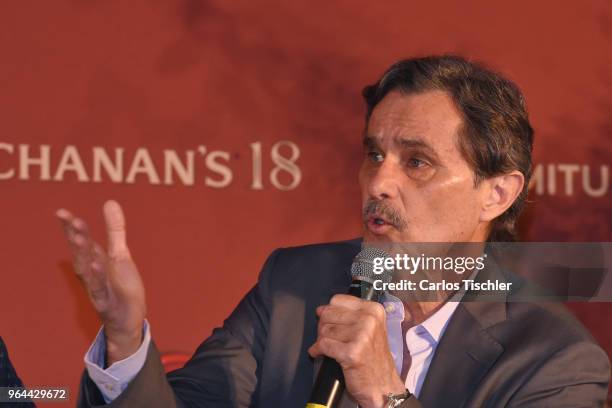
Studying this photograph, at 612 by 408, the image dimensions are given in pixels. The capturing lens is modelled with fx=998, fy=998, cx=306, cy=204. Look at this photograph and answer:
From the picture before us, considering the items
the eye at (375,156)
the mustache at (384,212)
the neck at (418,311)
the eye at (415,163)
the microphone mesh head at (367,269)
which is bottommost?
the neck at (418,311)

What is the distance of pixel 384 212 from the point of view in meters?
2.10

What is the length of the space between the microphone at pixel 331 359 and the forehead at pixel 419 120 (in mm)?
348

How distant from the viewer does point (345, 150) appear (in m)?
3.50

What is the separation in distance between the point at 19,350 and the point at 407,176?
1.50 m

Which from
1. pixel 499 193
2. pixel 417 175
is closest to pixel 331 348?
pixel 417 175

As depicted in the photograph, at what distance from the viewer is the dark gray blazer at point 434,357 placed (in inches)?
81.4

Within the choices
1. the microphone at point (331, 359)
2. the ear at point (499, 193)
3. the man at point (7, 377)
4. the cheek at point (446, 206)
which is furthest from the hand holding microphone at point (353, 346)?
the man at point (7, 377)

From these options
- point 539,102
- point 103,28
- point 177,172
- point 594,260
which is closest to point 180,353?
point 177,172

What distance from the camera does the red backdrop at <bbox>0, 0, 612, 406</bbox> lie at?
3.11 metres

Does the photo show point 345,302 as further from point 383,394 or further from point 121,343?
point 121,343

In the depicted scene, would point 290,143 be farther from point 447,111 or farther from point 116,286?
point 116,286

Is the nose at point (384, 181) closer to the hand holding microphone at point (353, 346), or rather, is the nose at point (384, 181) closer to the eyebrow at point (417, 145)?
the eyebrow at point (417, 145)

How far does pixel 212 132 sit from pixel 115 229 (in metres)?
1.69

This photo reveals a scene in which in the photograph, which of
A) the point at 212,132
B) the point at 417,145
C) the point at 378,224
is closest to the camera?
the point at 378,224
